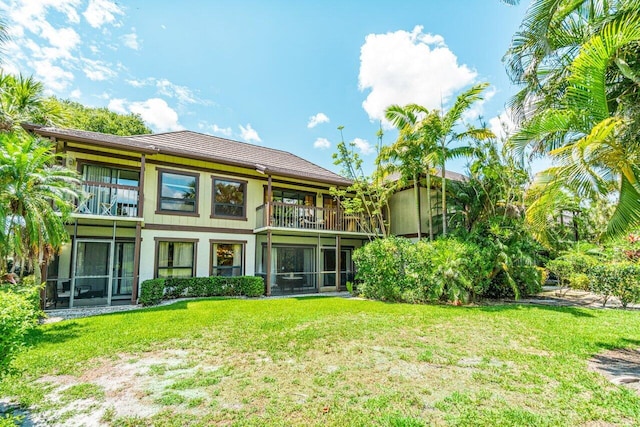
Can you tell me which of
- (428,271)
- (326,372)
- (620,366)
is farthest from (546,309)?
(326,372)

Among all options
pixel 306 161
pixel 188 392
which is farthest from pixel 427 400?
pixel 306 161

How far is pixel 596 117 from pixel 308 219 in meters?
11.0

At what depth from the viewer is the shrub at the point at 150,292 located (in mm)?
10656

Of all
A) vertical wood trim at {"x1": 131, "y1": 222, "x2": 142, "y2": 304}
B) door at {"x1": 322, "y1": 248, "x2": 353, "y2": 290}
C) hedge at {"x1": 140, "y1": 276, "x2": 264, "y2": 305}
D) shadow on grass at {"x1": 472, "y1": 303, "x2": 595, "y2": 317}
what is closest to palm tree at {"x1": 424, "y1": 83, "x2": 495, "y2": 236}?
shadow on grass at {"x1": 472, "y1": 303, "x2": 595, "y2": 317}

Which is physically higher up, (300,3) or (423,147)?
(300,3)

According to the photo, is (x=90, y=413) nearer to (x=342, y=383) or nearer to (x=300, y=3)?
(x=342, y=383)

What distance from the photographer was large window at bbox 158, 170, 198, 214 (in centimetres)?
1274

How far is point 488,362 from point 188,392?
4.23 metres

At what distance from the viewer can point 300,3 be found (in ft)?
34.6

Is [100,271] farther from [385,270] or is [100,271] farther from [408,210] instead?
[408,210]

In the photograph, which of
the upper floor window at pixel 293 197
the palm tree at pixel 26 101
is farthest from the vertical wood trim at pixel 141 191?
the upper floor window at pixel 293 197

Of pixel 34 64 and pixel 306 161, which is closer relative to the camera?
pixel 34 64

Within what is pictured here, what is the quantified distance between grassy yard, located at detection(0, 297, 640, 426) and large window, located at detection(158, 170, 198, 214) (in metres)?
5.80

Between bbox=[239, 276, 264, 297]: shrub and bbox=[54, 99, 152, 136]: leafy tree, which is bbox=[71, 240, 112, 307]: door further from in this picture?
bbox=[54, 99, 152, 136]: leafy tree
